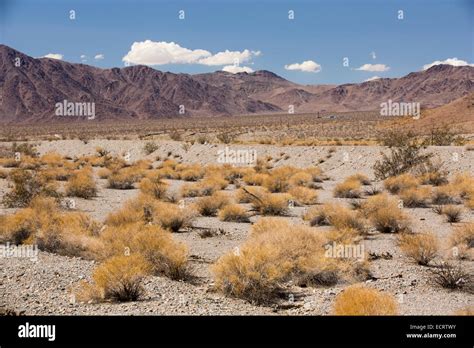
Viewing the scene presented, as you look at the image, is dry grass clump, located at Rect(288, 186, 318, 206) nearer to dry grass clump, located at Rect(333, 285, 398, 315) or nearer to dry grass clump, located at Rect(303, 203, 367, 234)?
dry grass clump, located at Rect(303, 203, 367, 234)

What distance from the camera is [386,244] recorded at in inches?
467

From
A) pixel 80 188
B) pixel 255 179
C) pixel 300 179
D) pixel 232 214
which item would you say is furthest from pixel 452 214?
pixel 80 188

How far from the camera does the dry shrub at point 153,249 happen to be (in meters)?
9.10

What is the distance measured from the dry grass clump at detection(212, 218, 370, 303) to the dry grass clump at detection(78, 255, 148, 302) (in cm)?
139

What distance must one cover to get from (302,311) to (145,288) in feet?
8.80

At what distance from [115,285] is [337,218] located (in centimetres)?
710

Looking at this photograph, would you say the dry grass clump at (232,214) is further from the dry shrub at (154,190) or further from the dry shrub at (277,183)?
the dry shrub at (277,183)

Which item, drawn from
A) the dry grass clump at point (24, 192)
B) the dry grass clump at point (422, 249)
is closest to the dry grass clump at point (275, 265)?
the dry grass clump at point (422, 249)

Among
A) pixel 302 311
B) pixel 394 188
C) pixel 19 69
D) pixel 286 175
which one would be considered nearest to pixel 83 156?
pixel 286 175

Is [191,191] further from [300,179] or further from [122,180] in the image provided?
[300,179]

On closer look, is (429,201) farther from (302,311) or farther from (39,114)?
(39,114)

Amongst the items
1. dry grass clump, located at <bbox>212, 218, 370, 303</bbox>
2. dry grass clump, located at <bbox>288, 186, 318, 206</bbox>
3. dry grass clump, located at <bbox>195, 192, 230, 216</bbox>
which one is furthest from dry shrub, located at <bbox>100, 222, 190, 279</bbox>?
dry grass clump, located at <bbox>288, 186, 318, 206</bbox>

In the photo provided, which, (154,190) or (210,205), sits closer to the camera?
(210,205)

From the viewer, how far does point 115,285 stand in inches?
299
